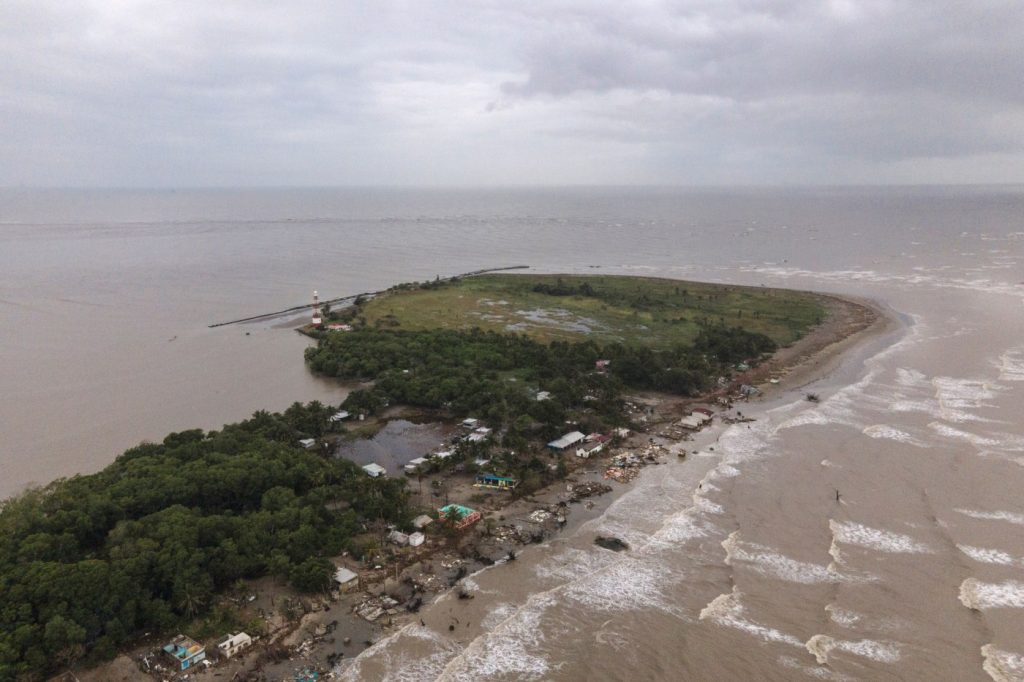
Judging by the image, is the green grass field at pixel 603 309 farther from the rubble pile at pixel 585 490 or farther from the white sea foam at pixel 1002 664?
the white sea foam at pixel 1002 664

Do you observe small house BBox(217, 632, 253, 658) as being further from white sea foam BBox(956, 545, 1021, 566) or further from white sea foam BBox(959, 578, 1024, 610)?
white sea foam BBox(956, 545, 1021, 566)

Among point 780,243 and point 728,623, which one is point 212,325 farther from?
point 780,243

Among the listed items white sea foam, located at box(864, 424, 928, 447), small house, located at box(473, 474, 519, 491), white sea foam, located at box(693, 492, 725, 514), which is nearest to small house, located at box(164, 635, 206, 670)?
small house, located at box(473, 474, 519, 491)

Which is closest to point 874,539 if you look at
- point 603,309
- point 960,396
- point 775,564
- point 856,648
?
point 775,564

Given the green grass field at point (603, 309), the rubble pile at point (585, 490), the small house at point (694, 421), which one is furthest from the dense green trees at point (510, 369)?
the rubble pile at point (585, 490)

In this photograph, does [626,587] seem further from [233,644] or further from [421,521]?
[233,644]

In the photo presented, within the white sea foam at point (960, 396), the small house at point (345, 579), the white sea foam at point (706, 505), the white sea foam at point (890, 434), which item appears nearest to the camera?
the small house at point (345, 579)

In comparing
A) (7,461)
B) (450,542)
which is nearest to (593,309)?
(450,542)
